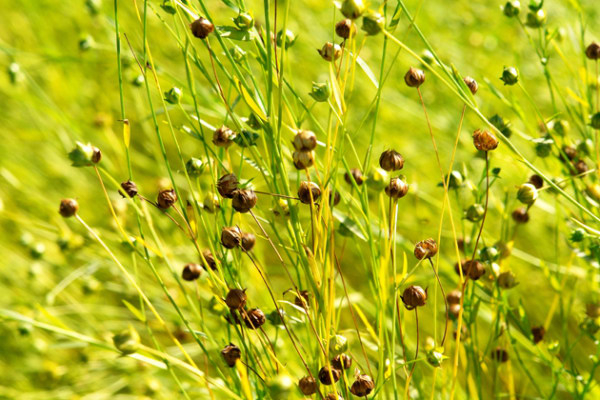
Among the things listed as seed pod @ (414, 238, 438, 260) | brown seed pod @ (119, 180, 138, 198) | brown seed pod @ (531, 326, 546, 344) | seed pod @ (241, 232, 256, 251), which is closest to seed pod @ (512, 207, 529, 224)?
brown seed pod @ (531, 326, 546, 344)

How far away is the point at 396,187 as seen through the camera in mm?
553

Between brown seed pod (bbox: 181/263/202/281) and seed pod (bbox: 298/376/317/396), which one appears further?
brown seed pod (bbox: 181/263/202/281)

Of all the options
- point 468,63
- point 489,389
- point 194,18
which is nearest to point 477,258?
point 194,18

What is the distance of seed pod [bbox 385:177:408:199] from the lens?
1.81 ft

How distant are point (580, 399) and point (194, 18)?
0.55 m

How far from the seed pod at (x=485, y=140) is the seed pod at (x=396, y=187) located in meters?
0.08

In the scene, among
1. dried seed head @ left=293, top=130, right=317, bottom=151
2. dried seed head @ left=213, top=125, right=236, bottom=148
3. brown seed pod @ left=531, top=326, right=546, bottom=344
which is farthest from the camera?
brown seed pod @ left=531, top=326, right=546, bottom=344

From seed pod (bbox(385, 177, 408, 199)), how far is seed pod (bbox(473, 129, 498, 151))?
0.28 feet

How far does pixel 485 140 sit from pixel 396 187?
98 mm

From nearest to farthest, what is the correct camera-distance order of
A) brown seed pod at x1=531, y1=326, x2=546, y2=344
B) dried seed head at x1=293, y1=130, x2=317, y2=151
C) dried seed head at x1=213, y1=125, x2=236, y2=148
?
dried seed head at x1=293, y1=130, x2=317, y2=151, dried seed head at x1=213, y1=125, x2=236, y2=148, brown seed pod at x1=531, y1=326, x2=546, y2=344

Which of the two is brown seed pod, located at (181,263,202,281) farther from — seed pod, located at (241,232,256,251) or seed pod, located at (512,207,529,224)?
seed pod, located at (512,207,529,224)

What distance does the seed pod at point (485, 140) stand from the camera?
573 mm

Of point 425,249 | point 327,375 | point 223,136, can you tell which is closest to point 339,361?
point 327,375

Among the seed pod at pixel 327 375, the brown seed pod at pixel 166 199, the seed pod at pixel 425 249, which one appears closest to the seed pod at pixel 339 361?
the seed pod at pixel 327 375
